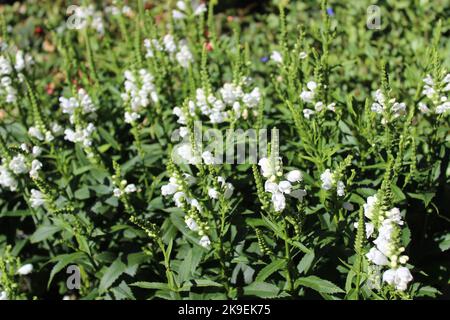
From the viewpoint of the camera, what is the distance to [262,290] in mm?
3553

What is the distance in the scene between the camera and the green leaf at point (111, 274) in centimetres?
387

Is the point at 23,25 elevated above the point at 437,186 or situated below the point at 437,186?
above

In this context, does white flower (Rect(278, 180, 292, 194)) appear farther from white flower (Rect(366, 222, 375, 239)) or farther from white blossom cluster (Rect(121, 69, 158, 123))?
white blossom cluster (Rect(121, 69, 158, 123))

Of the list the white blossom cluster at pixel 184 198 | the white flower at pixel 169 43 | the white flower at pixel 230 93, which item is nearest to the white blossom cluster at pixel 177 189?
the white blossom cluster at pixel 184 198

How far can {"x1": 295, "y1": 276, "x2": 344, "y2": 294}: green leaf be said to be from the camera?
3.33 metres

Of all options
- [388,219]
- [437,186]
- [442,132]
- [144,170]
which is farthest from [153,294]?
[442,132]

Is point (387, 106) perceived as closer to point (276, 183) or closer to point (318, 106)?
point (318, 106)

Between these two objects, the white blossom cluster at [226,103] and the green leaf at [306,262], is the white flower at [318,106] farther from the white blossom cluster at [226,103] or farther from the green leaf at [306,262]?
the green leaf at [306,262]

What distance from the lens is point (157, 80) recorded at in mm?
4934

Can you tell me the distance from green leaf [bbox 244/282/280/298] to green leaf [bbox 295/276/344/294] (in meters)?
0.16

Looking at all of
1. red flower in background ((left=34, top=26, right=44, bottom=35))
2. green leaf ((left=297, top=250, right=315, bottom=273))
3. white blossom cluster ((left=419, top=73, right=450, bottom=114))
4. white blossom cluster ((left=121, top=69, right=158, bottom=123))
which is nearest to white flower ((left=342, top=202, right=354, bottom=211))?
green leaf ((left=297, top=250, right=315, bottom=273))
